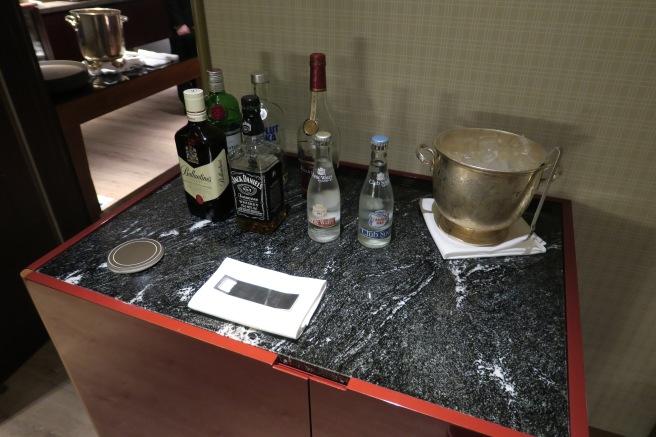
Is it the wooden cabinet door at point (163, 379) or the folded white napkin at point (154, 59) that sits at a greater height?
the folded white napkin at point (154, 59)

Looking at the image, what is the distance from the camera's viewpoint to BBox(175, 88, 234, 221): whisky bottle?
0.85 metres

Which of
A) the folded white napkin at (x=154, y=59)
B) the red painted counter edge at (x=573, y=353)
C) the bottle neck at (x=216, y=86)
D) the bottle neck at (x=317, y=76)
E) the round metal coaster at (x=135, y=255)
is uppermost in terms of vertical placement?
the bottle neck at (x=317, y=76)

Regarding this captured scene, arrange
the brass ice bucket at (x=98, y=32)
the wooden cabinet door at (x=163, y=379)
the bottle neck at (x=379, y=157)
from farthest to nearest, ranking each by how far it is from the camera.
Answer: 1. the brass ice bucket at (x=98, y=32)
2. the bottle neck at (x=379, y=157)
3. the wooden cabinet door at (x=163, y=379)

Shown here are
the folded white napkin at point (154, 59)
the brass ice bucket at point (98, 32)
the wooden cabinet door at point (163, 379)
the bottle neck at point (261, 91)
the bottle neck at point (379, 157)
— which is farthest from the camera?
the folded white napkin at point (154, 59)

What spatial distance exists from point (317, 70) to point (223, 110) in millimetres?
204

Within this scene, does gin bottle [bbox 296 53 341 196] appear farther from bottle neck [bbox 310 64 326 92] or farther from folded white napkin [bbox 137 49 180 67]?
folded white napkin [bbox 137 49 180 67]

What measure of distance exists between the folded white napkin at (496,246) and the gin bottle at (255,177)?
32 centimetres

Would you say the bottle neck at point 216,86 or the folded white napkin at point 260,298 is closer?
the folded white napkin at point 260,298

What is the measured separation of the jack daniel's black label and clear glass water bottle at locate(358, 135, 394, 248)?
0.17 metres

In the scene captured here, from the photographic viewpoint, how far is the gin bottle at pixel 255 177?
0.84 metres

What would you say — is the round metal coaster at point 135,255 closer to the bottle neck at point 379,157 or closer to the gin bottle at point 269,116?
the gin bottle at point 269,116

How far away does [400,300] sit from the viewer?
29.4 inches

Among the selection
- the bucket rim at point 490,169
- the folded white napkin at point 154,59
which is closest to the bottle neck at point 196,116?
the bucket rim at point 490,169

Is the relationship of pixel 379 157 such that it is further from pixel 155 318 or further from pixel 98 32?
pixel 98 32
